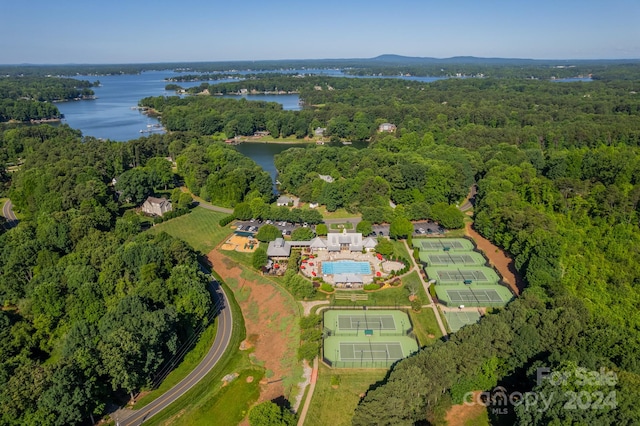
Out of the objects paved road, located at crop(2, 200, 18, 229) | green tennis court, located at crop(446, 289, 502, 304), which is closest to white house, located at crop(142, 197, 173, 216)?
paved road, located at crop(2, 200, 18, 229)

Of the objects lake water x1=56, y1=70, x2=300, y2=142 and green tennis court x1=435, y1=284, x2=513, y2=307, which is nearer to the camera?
green tennis court x1=435, y1=284, x2=513, y2=307

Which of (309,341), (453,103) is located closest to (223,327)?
(309,341)

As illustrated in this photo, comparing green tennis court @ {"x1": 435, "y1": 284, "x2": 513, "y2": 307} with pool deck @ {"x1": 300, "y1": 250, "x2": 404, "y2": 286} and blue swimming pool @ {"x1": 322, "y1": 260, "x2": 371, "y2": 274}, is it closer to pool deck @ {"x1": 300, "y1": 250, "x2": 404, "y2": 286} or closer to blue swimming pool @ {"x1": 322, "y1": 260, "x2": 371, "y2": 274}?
pool deck @ {"x1": 300, "y1": 250, "x2": 404, "y2": 286}

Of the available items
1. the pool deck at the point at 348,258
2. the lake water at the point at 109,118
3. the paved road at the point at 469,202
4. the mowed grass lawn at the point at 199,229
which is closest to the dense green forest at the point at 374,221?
the mowed grass lawn at the point at 199,229

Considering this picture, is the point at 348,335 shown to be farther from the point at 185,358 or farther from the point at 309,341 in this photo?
the point at 185,358

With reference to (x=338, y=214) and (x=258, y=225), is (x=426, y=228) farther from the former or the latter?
(x=258, y=225)

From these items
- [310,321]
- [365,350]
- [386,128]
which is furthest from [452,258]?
[386,128]
